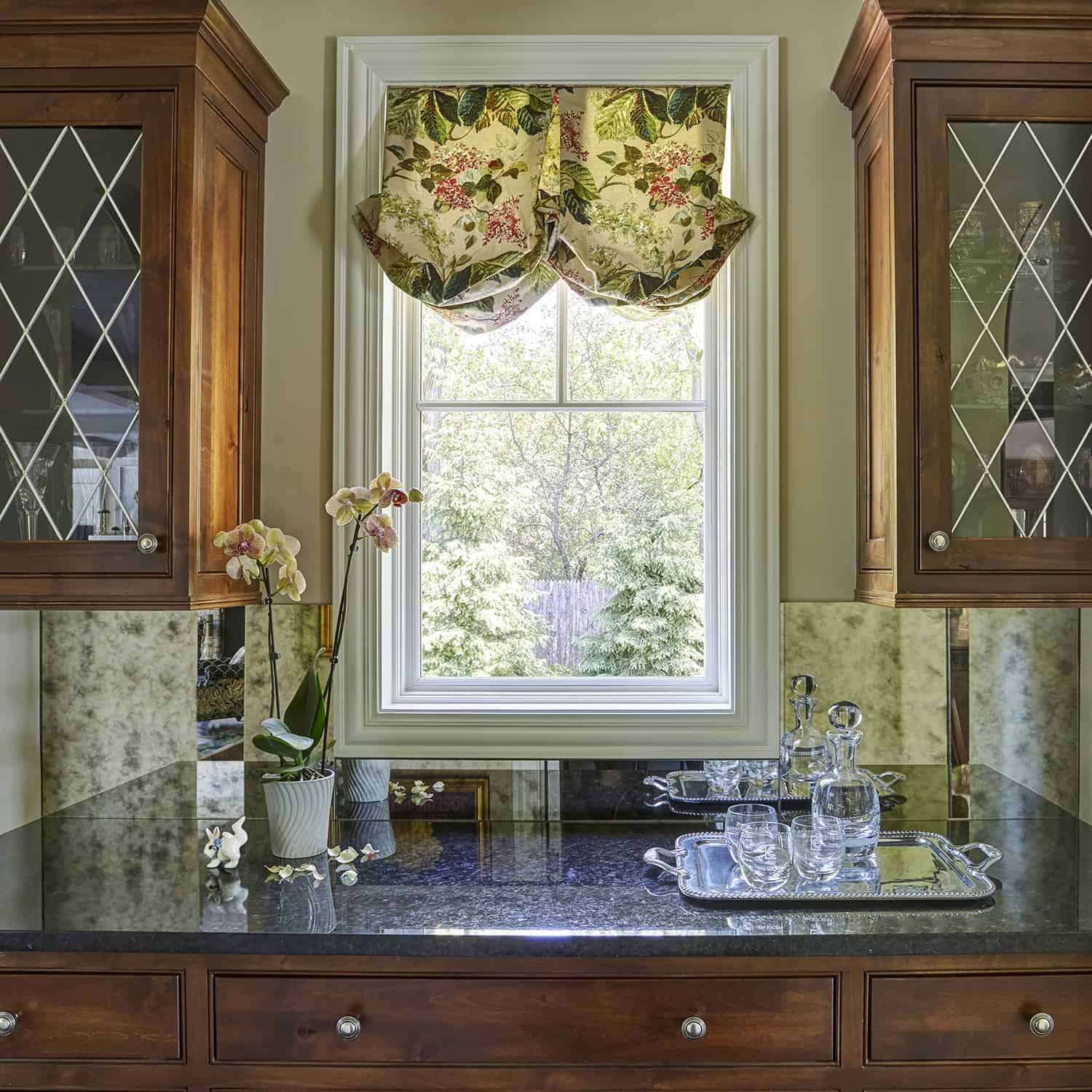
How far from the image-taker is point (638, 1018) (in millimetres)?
1376

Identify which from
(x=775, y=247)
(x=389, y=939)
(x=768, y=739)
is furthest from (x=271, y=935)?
(x=775, y=247)

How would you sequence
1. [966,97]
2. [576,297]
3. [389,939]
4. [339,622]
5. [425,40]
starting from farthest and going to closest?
[576,297] < [425,40] < [339,622] < [966,97] < [389,939]

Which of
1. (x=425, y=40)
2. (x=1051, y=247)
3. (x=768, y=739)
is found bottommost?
(x=768, y=739)

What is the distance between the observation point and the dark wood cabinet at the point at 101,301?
63.2 inches

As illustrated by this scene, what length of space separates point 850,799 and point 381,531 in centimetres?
99

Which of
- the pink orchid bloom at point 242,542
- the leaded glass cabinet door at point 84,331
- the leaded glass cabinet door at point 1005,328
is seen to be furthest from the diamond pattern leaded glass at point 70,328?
the leaded glass cabinet door at point 1005,328

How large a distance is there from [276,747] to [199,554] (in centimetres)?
38

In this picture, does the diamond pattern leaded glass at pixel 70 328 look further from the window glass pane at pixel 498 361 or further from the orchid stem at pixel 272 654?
Result: the window glass pane at pixel 498 361

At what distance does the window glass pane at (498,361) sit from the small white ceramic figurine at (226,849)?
3.37 feet

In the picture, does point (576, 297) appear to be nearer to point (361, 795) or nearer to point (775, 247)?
point (775, 247)

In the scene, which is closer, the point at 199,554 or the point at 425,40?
the point at 199,554

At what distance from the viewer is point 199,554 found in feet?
5.39

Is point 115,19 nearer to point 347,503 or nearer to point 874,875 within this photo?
point 347,503

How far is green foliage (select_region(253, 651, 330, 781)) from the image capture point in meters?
1.68
